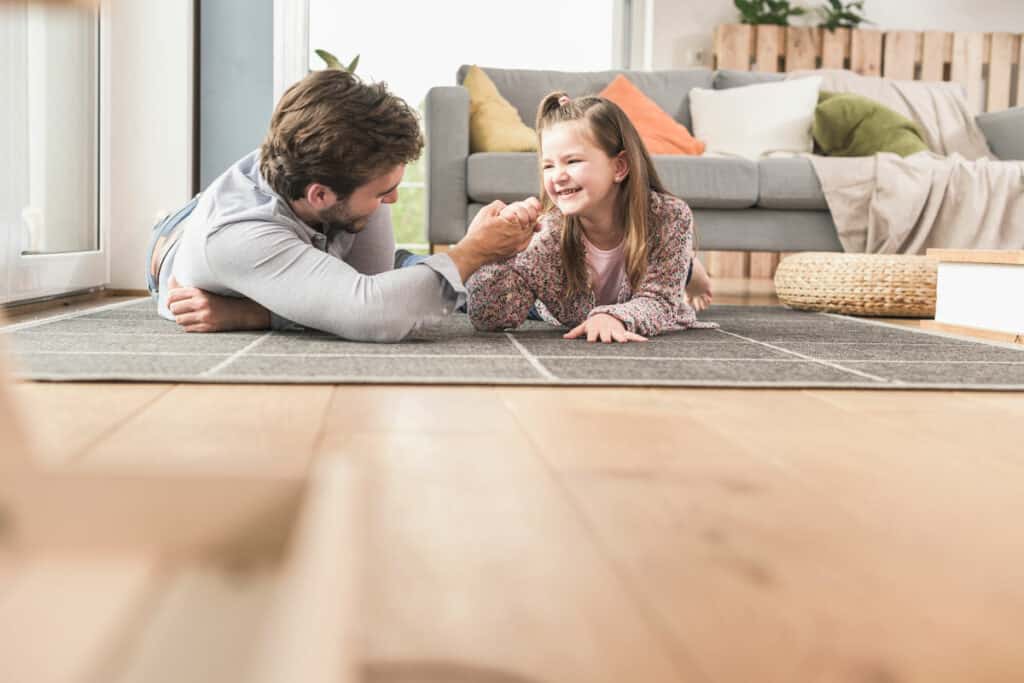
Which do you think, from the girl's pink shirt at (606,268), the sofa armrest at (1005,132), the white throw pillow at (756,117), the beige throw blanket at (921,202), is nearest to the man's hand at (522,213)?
the girl's pink shirt at (606,268)

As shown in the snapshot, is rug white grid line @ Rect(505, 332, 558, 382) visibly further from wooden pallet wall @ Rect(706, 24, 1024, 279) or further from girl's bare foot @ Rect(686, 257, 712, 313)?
wooden pallet wall @ Rect(706, 24, 1024, 279)

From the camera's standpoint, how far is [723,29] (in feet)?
16.8

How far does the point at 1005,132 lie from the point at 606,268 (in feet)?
9.33

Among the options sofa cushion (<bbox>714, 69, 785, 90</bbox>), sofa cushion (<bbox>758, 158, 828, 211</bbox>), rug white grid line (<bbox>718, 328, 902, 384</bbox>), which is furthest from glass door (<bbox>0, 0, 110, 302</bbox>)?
sofa cushion (<bbox>714, 69, 785, 90</bbox>)

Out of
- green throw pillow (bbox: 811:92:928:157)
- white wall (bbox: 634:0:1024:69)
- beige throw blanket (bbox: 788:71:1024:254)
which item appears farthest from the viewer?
white wall (bbox: 634:0:1024:69)

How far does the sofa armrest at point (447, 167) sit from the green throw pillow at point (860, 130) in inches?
59.1

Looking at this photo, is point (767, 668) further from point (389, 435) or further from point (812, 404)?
point (812, 404)

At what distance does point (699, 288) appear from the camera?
2418 mm

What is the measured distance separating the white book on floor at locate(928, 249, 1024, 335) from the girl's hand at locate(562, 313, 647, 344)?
0.87 metres

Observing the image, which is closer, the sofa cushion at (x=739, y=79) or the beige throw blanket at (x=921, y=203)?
the beige throw blanket at (x=921, y=203)

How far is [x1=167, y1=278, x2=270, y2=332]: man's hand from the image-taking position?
1.68 metres

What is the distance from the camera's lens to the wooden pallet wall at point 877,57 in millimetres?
5156

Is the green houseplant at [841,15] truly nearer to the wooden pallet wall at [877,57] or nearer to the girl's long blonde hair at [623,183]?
the wooden pallet wall at [877,57]

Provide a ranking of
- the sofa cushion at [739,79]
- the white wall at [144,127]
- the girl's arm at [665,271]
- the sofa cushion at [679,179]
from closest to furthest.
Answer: the girl's arm at [665,271] < the white wall at [144,127] < the sofa cushion at [679,179] < the sofa cushion at [739,79]
